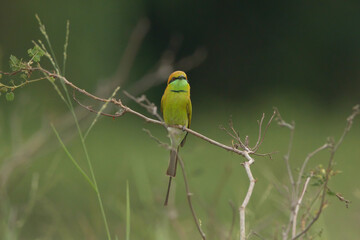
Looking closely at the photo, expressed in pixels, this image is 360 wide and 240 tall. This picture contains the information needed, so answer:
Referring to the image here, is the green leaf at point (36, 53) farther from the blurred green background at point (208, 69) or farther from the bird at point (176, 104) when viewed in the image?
the blurred green background at point (208, 69)

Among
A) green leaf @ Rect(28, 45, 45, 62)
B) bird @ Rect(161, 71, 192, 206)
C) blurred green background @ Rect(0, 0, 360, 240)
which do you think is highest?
blurred green background @ Rect(0, 0, 360, 240)

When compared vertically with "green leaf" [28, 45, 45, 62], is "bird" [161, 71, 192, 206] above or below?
Answer: above

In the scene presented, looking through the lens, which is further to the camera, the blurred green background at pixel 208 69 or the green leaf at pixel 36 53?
the blurred green background at pixel 208 69

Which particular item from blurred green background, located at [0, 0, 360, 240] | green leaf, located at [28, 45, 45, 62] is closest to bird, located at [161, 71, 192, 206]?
green leaf, located at [28, 45, 45, 62]

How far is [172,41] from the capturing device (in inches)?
419

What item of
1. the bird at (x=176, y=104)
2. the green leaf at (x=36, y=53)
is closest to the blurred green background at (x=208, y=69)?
the bird at (x=176, y=104)

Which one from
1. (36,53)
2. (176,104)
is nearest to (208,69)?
(176,104)

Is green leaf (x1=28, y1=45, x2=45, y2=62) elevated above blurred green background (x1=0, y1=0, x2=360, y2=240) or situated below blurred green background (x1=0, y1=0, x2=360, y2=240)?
below

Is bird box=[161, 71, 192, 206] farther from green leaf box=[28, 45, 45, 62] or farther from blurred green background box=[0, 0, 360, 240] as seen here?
blurred green background box=[0, 0, 360, 240]

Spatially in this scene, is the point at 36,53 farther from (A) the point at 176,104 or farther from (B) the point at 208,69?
(B) the point at 208,69

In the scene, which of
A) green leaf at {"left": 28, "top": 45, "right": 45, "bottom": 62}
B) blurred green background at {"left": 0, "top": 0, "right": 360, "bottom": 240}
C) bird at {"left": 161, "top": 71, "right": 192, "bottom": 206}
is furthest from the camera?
blurred green background at {"left": 0, "top": 0, "right": 360, "bottom": 240}

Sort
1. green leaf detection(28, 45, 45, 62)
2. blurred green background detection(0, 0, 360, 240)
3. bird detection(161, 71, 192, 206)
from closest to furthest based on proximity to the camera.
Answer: green leaf detection(28, 45, 45, 62) < bird detection(161, 71, 192, 206) < blurred green background detection(0, 0, 360, 240)

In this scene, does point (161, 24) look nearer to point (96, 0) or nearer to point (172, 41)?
point (172, 41)

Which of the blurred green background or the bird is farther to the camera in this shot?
the blurred green background
